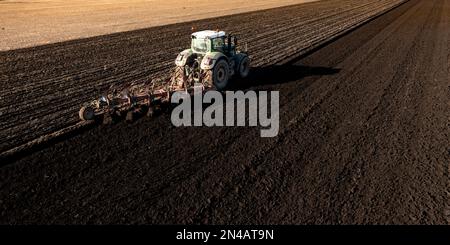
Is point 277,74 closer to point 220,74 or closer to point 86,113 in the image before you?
point 220,74

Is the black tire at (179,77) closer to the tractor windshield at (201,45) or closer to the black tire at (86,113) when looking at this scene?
the tractor windshield at (201,45)

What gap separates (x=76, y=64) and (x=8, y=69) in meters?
2.92

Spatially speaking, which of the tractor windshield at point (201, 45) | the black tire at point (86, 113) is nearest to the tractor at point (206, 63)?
the tractor windshield at point (201, 45)

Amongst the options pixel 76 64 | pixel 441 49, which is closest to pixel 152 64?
pixel 76 64

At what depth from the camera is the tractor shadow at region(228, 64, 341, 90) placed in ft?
48.5

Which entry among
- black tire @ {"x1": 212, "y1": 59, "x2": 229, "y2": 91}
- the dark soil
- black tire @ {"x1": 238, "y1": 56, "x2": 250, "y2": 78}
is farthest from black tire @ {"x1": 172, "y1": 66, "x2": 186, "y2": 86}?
black tire @ {"x1": 238, "y1": 56, "x2": 250, "y2": 78}

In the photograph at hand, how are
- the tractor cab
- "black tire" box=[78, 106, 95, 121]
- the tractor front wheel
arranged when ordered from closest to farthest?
"black tire" box=[78, 106, 95, 121] < the tractor front wheel < the tractor cab

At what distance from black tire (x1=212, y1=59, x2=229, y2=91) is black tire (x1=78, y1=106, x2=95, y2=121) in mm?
4227

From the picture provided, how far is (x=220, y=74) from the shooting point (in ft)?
44.2

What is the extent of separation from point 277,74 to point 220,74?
368 cm

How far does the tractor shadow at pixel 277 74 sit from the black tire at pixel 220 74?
584 millimetres

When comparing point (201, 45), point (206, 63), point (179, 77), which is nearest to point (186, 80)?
point (179, 77)

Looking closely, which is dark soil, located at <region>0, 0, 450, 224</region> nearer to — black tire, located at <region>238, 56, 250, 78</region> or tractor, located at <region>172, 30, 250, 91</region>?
tractor, located at <region>172, 30, 250, 91</region>
